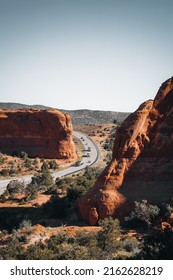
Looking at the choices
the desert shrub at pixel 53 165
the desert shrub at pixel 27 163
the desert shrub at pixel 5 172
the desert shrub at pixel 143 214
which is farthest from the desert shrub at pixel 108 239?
the desert shrub at pixel 27 163

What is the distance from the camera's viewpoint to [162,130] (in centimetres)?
2850

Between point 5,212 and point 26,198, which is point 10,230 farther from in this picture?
point 26,198

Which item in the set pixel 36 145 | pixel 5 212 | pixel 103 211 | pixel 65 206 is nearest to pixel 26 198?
pixel 5 212

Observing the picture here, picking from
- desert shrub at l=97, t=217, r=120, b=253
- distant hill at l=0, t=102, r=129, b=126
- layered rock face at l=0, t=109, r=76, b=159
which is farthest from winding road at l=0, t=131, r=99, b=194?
distant hill at l=0, t=102, r=129, b=126

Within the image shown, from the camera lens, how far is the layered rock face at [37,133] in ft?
222

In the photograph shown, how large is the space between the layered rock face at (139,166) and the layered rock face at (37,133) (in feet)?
130

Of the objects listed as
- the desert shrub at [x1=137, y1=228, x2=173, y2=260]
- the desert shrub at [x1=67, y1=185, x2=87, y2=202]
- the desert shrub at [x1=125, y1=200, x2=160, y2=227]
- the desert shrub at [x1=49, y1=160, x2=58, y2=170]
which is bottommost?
the desert shrub at [x1=49, y1=160, x2=58, y2=170]

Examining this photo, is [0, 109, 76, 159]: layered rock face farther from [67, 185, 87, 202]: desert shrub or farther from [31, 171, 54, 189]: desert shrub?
[67, 185, 87, 202]: desert shrub

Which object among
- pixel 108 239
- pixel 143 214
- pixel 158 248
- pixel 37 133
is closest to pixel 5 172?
pixel 37 133

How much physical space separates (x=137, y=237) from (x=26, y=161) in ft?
140

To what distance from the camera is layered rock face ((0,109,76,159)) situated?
222ft

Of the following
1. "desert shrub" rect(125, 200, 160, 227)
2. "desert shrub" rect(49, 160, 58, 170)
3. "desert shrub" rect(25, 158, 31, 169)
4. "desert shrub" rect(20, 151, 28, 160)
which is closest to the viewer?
"desert shrub" rect(125, 200, 160, 227)

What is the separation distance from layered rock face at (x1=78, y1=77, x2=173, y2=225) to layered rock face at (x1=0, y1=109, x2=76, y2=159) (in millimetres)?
39739

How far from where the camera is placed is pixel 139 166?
27.9 meters
